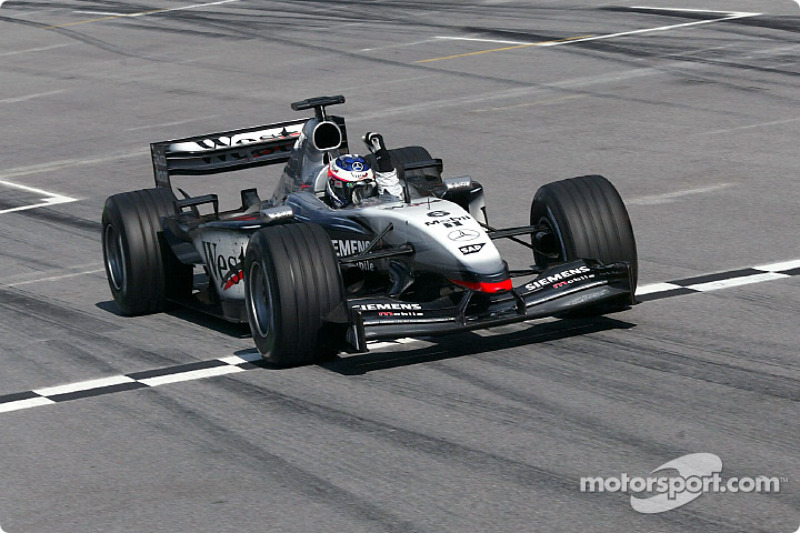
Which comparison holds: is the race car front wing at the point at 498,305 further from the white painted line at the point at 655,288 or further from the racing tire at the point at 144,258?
the racing tire at the point at 144,258

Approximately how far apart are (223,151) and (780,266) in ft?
16.0

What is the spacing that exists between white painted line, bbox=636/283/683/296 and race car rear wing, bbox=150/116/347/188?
341 centimetres

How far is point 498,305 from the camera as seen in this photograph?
980 centimetres

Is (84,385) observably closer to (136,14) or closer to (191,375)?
(191,375)

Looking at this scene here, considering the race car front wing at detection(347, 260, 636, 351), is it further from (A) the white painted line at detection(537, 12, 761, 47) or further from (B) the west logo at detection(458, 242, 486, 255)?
(A) the white painted line at detection(537, 12, 761, 47)

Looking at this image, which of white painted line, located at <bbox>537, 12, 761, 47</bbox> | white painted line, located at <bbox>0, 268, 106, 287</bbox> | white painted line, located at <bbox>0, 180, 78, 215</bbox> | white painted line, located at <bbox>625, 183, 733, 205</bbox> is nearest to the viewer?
white painted line, located at <bbox>0, 268, 106, 287</bbox>

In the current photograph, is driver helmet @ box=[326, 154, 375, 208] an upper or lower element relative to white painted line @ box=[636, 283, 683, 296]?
upper

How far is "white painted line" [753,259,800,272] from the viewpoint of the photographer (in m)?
11.9

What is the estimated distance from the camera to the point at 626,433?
805 cm

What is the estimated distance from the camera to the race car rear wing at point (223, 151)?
1306cm

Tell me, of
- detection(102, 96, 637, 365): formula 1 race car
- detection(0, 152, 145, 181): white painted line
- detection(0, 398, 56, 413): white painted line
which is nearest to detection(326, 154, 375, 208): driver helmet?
detection(102, 96, 637, 365): formula 1 race car

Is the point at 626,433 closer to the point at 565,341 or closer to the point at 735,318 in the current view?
the point at 565,341

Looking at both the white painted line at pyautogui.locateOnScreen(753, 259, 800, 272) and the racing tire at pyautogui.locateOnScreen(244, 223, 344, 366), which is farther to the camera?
the white painted line at pyautogui.locateOnScreen(753, 259, 800, 272)

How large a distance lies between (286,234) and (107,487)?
257 centimetres
